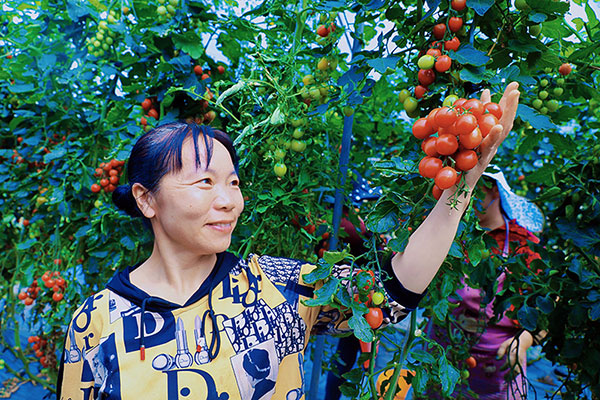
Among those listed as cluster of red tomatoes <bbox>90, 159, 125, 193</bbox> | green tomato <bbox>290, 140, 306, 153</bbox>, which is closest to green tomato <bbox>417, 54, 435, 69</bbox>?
green tomato <bbox>290, 140, 306, 153</bbox>

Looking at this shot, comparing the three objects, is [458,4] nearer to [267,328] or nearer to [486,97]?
[486,97]

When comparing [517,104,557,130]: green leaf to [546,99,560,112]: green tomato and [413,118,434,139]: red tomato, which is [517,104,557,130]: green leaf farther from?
[546,99,560,112]: green tomato

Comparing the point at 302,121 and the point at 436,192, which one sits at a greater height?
the point at 302,121

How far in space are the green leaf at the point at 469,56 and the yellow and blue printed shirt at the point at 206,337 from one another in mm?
388

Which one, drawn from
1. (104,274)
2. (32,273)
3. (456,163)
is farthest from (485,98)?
(32,273)

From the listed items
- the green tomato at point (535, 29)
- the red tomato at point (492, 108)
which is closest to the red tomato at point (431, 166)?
the red tomato at point (492, 108)

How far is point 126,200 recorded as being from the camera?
110 centimetres

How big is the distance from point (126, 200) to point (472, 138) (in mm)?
823

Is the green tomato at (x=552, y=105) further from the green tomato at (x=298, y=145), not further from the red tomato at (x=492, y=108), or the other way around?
the green tomato at (x=298, y=145)

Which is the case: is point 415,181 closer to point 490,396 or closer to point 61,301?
point 490,396

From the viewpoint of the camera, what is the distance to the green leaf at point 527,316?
3.59 feet

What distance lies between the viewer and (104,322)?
933 millimetres

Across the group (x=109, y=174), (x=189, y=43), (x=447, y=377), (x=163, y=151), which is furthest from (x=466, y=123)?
(x=109, y=174)

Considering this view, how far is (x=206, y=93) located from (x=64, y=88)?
0.88 metres
